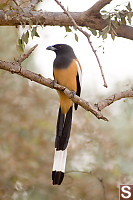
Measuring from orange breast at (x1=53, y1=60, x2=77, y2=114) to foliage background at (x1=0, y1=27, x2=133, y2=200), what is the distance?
2.24m

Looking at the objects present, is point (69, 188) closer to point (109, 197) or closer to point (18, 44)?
point (109, 197)

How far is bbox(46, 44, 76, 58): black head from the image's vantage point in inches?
118

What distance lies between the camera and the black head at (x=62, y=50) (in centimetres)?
299

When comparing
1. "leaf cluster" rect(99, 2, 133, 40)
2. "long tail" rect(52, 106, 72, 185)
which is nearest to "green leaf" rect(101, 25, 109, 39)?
"leaf cluster" rect(99, 2, 133, 40)

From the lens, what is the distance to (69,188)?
5250mm

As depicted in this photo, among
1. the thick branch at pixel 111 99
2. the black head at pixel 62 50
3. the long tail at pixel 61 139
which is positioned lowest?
the long tail at pixel 61 139

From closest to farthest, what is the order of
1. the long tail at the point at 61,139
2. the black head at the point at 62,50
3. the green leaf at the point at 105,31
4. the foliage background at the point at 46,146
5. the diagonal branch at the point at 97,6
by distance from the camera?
the green leaf at the point at 105,31, the diagonal branch at the point at 97,6, the long tail at the point at 61,139, the black head at the point at 62,50, the foliage background at the point at 46,146

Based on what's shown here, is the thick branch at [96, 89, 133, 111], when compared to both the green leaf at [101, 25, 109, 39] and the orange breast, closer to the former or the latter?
the green leaf at [101, 25, 109, 39]

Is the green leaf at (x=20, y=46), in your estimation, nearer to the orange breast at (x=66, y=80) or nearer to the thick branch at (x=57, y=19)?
the thick branch at (x=57, y=19)

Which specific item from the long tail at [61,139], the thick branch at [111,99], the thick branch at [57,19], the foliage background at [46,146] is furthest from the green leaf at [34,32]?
the foliage background at [46,146]

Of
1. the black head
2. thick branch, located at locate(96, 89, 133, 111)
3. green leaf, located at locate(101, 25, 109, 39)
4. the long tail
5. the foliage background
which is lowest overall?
the foliage background

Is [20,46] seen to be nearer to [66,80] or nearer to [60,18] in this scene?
[60,18]

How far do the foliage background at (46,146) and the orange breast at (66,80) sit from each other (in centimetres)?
224

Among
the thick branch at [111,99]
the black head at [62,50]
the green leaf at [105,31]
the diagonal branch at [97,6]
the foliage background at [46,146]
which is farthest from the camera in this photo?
the foliage background at [46,146]
